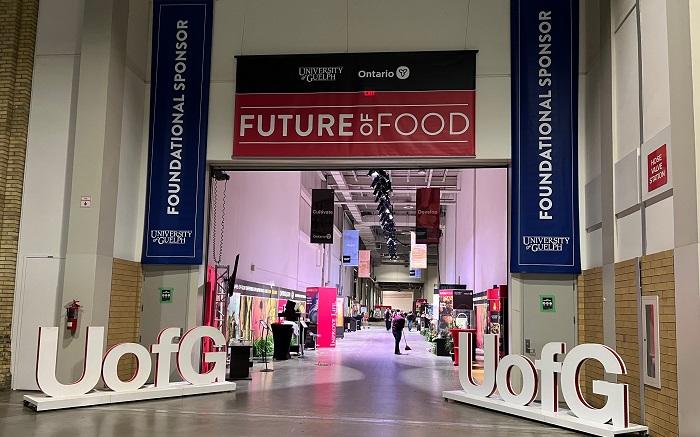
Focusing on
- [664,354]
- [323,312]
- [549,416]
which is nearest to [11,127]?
[549,416]

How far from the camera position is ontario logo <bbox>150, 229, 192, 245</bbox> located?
31.0ft

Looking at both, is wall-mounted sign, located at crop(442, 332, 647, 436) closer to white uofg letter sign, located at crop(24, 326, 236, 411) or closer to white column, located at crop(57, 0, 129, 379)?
white uofg letter sign, located at crop(24, 326, 236, 411)

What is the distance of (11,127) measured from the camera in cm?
913

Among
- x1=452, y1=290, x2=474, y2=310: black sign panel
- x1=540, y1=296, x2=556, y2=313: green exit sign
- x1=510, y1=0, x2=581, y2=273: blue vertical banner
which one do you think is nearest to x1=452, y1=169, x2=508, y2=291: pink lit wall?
x1=452, y1=290, x2=474, y2=310: black sign panel

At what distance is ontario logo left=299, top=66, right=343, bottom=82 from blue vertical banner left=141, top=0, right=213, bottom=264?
152 cm

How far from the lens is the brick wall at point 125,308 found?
898 centimetres

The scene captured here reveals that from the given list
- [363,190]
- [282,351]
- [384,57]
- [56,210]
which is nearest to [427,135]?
[384,57]

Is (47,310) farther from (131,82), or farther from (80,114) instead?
(131,82)

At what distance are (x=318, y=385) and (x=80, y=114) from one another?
5.57 meters

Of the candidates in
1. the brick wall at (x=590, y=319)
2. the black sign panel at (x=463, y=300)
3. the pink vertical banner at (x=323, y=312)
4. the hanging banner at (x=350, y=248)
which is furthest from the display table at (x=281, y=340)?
the hanging banner at (x=350, y=248)

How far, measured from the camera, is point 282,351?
15.5m

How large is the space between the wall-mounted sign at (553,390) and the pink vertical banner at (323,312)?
12.7 m

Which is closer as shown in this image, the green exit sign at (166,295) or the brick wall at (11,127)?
the brick wall at (11,127)

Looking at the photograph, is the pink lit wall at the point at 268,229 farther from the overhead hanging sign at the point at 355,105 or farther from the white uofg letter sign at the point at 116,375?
the white uofg letter sign at the point at 116,375
